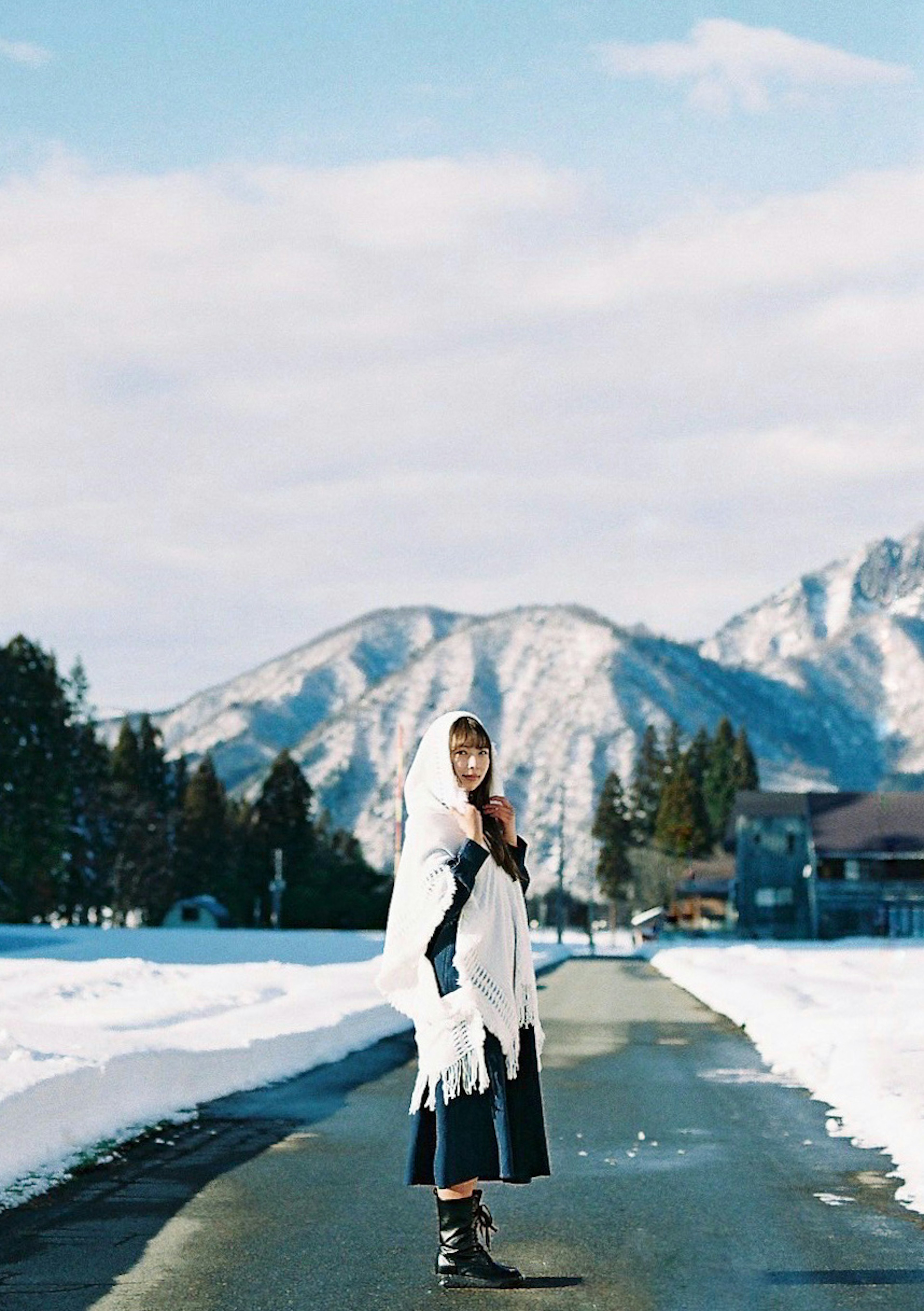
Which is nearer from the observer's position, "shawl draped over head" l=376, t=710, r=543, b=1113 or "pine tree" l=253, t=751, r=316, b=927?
"shawl draped over head" l=376, t=710, r=543, b=1113

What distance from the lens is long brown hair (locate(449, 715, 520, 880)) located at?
23.3ft

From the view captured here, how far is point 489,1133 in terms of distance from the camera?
7.14 metres

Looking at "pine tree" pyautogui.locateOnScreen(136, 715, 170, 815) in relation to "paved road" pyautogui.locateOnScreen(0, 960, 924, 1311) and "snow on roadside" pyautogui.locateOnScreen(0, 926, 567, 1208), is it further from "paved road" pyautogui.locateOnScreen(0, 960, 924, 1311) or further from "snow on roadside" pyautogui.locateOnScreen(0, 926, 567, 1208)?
"paved road" pyautogui.locateOnScreen(0, 960, 924, 1311)

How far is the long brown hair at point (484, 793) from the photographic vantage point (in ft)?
23.3

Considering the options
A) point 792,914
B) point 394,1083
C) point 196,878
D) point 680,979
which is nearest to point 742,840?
point 792,914

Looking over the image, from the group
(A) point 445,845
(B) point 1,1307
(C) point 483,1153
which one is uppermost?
(A) point 445,845

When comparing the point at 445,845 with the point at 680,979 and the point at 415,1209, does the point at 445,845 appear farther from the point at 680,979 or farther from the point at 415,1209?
the point at 680,979

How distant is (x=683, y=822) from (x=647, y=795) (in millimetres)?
24888

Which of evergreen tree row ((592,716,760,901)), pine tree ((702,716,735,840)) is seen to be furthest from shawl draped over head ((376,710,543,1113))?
pine tree ((702,716,735,840))

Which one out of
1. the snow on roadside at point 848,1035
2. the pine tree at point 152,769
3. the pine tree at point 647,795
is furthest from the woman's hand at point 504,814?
the pine tree at point 647,795

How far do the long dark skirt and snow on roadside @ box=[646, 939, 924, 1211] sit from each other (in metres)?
2.63

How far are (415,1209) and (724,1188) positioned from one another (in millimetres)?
1767

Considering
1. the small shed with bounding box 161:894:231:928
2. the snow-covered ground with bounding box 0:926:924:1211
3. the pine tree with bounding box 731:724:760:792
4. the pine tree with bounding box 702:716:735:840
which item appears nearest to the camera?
the snow-covered ground with bounding box 0:926:924:1211

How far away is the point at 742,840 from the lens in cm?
9981
